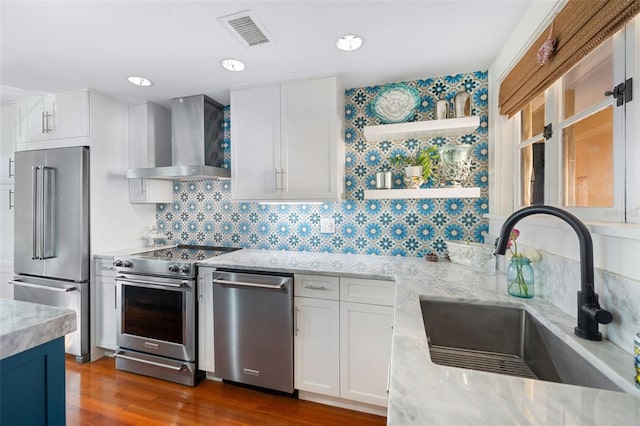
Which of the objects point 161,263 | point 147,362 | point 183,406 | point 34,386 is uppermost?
point 161,263

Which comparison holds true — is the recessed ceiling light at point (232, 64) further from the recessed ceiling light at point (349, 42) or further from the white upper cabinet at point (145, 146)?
the white upper cabinet at point (145, 146)

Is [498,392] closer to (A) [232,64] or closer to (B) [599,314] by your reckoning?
(B) [599,314]

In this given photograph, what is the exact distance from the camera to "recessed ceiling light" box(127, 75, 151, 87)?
87.6 inches

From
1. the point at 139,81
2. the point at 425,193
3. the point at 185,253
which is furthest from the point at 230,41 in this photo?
the point at 185,253

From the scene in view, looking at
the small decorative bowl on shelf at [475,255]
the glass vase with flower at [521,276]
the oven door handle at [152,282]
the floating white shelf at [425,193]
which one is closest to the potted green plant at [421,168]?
the floating white shelf at [425,193]

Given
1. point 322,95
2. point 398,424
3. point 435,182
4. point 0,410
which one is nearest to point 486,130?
point 435,182

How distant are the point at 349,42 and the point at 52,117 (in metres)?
2.76

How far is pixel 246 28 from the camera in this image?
1.60 m

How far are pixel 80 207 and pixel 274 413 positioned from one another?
2.30 m

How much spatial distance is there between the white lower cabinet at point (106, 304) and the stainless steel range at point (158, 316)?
17 centimetres

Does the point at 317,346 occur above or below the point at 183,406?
above

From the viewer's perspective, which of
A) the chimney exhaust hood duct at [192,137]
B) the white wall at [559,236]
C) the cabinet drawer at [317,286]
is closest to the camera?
the white wall at [559,236]

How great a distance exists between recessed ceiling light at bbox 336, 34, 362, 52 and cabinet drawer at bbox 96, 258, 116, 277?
2.52 metres

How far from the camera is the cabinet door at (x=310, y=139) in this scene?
2.13 meters
